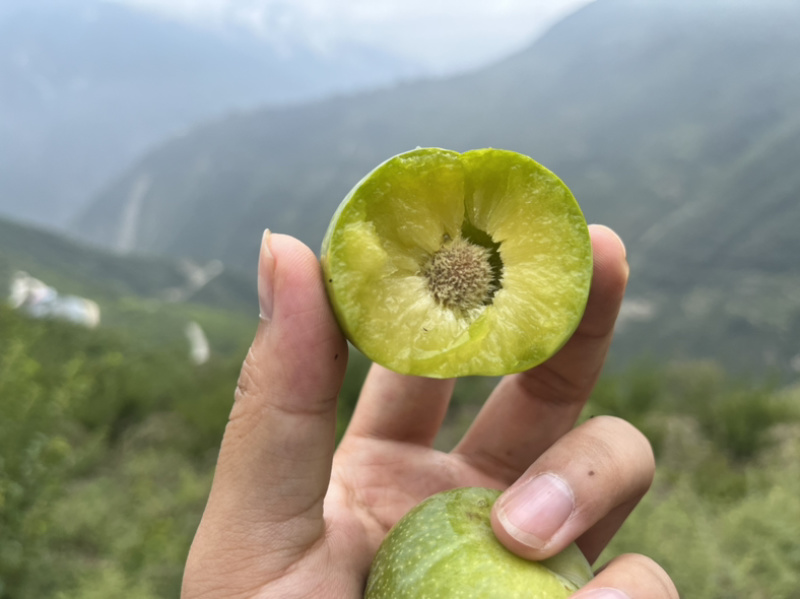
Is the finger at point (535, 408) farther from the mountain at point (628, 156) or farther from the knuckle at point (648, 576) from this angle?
the mountain at point (628, 156)

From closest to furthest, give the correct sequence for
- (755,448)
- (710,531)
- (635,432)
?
(635,432) < (710,531) < (755,448)

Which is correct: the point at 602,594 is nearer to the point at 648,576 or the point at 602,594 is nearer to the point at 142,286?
the point at 648,576

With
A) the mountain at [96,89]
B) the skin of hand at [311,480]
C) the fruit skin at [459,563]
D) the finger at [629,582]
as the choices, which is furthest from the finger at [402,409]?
the mountain at [96,89]

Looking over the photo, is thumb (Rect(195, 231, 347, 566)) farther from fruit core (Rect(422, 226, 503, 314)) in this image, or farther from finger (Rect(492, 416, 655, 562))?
finger (Rect(492, 416, 655, 562))

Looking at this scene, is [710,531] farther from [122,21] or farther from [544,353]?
[122,21]

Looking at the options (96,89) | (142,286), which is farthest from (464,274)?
(96,89)

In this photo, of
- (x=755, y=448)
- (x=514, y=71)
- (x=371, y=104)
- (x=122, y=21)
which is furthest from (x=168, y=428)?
(x=122, y=21)

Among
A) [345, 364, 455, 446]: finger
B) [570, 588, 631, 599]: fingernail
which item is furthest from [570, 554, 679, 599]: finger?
[345, 364, 455, 446]: finger
